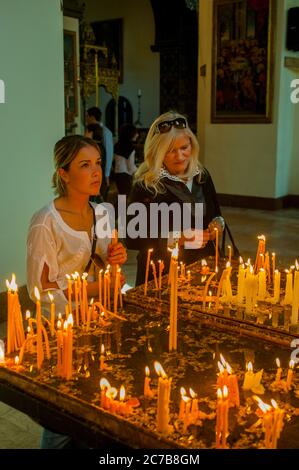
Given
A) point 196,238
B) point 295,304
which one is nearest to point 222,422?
point 295,304

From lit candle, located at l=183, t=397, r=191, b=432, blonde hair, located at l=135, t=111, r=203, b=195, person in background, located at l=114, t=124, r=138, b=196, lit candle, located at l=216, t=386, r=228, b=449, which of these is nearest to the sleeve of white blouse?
blonde hair, located at l=135, t=111, r=203, b=195

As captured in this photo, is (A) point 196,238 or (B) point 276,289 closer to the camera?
(B) point 276,289

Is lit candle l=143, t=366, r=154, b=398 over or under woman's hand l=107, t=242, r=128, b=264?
under

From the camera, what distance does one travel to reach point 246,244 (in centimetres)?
782

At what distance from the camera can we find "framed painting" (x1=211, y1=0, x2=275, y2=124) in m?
10.1

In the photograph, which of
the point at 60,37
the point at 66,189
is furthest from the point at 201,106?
the point at 66,189

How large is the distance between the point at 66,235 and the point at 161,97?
13.2 meters

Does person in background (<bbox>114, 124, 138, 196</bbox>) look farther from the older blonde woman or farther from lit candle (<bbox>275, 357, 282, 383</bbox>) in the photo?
lit candle (<bbox>275, 357, 282, 383</bbox>)

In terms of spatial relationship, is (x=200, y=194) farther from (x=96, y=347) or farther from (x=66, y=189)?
(x=96, y=347)

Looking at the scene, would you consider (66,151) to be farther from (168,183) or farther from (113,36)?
(113,36)

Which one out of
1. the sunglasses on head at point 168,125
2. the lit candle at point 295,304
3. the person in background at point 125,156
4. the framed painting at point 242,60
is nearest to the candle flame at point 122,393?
the lit candle at point 295,304

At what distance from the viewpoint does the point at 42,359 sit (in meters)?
1.82
